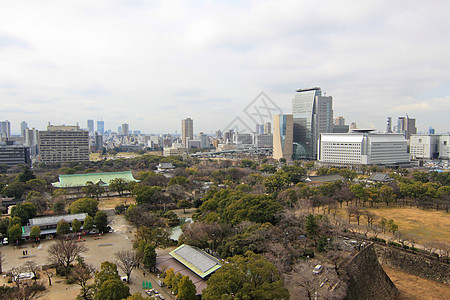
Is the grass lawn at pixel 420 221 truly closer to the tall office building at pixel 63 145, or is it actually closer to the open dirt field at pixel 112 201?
the open dirt field at pixel 112 201

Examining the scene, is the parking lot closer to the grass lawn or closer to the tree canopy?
the tree canopy

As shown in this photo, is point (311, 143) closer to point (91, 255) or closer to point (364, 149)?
point (364, 149)

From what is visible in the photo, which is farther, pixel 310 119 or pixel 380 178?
pixel 310 119

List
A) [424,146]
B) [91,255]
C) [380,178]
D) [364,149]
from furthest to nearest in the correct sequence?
[424,146] → [364,149] → [380,178] → [91,255]

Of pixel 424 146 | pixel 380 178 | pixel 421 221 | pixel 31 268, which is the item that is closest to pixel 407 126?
pixel 424 146

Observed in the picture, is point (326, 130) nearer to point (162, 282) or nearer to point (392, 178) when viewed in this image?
point (392, 178)

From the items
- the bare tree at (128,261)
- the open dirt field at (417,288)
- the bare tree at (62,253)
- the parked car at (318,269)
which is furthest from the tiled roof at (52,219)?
the open dirt field at (417,288)

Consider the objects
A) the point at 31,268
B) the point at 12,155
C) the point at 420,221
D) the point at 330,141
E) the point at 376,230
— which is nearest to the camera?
the point at 31,268
